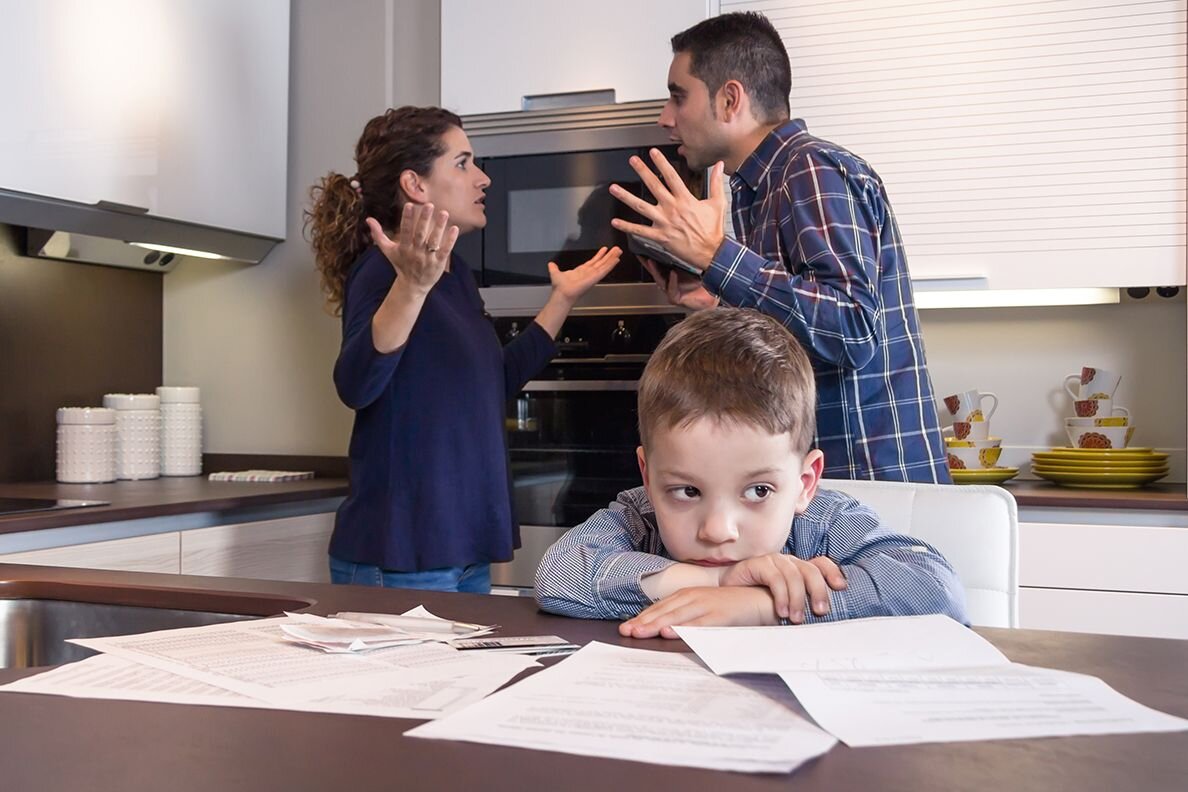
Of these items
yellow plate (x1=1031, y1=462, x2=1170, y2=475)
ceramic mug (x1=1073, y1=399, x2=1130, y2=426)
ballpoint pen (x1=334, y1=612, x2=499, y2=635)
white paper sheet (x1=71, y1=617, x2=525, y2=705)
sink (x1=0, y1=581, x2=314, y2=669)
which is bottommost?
sink (x1=0, y1=581, x2=314, y2=669)

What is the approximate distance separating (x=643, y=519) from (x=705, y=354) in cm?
20

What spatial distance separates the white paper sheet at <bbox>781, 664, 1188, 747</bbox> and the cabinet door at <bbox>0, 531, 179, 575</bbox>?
5.10 feet

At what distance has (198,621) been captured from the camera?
42.8 inches

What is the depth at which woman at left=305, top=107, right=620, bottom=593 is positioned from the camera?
2.05m

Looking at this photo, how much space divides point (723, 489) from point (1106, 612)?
155 centimetres

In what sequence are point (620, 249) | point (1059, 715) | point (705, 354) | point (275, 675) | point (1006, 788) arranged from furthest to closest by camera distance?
1. point (620, 249)
2. point (705, 354)
3. point (275, 675)
4. point (1059, 715)
5. point (1006, 788)

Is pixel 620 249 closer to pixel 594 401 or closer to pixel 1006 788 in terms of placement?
pixel 594 401

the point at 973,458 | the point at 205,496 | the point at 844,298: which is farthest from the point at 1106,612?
the point at 205,496

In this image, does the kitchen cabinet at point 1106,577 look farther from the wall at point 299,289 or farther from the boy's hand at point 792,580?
the wall at point 299,289

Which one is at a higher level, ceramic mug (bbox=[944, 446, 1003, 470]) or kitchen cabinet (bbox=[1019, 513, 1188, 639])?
ceramic mug (bbox=[944, 446, 1003, 470])

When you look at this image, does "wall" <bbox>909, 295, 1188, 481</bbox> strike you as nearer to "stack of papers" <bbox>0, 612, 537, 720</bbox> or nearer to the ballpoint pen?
the ballpoint pen

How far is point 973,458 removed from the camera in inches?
104

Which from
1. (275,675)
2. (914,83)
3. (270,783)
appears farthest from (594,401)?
(270,783)

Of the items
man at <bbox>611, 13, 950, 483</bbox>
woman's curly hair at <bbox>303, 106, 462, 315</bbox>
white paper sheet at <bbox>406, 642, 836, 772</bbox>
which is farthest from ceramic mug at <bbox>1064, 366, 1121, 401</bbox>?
white paper sheet at <bbox>406, 642, 836, 772</bbox>
